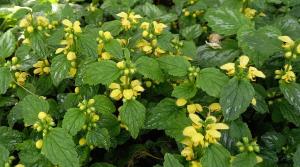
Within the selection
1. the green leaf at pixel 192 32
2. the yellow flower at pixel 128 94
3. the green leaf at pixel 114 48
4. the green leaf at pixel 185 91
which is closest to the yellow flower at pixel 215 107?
the green leaf at pixel 185 91

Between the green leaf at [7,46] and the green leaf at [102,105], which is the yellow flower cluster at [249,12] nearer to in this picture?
the green leaf at [102,105]

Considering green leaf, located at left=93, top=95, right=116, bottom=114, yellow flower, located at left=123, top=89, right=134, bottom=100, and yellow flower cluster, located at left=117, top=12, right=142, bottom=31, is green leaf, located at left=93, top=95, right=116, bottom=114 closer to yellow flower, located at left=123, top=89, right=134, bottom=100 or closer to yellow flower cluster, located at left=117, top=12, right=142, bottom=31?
yellow flower, located at left=123, top=89, right=134, bottom=100

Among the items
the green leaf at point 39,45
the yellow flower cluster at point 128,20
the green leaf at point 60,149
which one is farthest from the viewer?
the yellow flower cluster at point 128,20

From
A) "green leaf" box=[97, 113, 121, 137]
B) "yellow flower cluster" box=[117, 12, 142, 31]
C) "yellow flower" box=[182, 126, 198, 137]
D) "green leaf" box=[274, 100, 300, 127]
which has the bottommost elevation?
"green leaf" box=[97, 113, 121, 137]

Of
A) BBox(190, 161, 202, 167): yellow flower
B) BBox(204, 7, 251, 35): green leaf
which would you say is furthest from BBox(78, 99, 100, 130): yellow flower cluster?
BBox(204, 7, 251, 35): green leaf

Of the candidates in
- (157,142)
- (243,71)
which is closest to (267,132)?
(243,71)

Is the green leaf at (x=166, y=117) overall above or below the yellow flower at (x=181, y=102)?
below

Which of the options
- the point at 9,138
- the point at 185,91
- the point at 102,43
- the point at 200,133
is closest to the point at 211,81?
the point at 185,91
